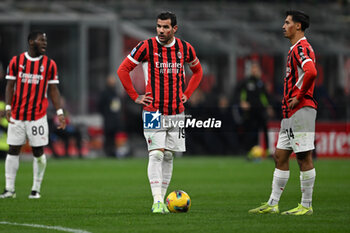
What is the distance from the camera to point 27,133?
1052 centimetres

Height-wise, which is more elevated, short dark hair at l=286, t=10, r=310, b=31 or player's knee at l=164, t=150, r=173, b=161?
short dark hair at l=286, t=10, r=310, b=31

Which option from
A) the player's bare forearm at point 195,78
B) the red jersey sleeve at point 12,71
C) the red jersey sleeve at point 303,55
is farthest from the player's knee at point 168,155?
the red jersey sleeve at point 12,71

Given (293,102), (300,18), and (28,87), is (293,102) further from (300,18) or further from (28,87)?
(28,87)

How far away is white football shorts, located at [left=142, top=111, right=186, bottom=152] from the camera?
8.60m

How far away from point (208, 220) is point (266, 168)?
9.35 metres

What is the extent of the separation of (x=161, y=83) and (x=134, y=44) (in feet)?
52.0

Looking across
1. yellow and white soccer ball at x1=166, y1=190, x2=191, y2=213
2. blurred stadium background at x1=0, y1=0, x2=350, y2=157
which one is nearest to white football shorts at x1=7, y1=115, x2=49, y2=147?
yellow and white soccer ball at x1=166, y1=190, x2=191, y2=213

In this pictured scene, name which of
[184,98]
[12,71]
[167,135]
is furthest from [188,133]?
[167,135]

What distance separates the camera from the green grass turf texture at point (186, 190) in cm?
751

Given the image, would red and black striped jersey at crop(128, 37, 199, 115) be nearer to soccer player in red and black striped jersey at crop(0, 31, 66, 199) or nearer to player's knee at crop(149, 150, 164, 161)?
player's knee at crop(149, 150, 164, 161)

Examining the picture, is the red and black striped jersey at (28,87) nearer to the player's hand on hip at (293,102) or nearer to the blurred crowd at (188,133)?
the player's hand on hip at (293,102)

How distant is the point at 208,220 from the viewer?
26.0ft

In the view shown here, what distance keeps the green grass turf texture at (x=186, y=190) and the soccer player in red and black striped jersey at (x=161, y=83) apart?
2.37ft

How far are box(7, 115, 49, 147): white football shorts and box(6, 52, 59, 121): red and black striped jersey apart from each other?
69 mm
